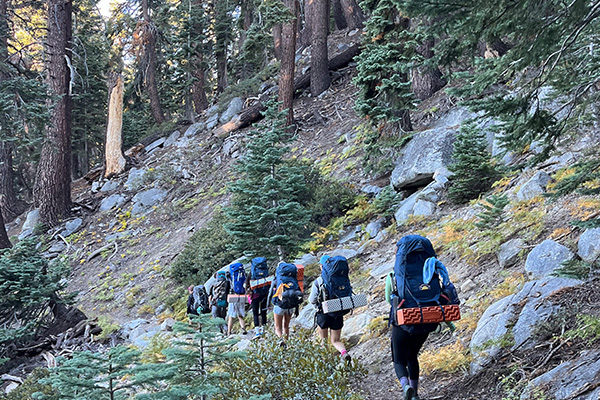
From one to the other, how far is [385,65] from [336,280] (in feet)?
23.5

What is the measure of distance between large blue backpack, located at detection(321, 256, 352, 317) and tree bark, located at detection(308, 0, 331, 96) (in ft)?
47.5

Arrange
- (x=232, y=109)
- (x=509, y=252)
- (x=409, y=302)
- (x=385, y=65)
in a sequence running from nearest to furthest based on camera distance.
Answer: (x=409, y=302), (x=509, y=252), (x=385, y=65), (x=232, y=109)

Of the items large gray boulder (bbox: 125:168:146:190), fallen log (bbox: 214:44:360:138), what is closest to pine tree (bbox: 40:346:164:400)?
fallen log (bbox: 214:44:360:138)

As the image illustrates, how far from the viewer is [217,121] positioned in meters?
22.3

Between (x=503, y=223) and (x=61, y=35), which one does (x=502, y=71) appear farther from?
(x=61, y=35)

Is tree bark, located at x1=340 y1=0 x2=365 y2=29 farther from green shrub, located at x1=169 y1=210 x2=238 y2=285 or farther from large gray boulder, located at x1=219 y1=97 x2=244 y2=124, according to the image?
green shrub, located at x1=169 y1=210 x2=238 y2=285

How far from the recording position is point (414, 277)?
4758 mm

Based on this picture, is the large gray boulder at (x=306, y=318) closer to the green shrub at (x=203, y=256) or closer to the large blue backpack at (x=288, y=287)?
the large blue backpack at (x=288, y=287)

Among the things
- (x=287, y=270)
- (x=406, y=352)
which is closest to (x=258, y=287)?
(x=287, y=270)

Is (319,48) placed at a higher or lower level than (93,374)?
higher

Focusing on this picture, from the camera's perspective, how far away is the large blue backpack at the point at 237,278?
948cm

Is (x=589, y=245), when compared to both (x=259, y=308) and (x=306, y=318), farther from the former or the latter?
(x=259, y=308)

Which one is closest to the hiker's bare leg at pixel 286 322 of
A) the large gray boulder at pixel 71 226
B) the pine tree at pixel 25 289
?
the pine tree at pixel 25 289

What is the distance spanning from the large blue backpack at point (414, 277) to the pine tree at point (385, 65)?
7.62 meters
